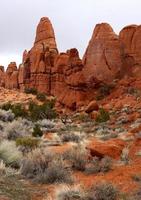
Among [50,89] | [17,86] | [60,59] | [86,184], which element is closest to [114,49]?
[60,59]

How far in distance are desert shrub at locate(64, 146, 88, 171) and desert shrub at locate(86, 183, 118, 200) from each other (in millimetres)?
3782

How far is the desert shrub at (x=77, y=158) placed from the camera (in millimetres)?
12438

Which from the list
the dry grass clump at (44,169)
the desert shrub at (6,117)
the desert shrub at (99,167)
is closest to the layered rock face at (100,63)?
the desert shrub at (6,117)

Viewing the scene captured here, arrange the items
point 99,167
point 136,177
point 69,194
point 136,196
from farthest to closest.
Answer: point 99,167 < point 136,177 < point 136,196 < point 69,194

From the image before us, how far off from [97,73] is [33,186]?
39.0 metres

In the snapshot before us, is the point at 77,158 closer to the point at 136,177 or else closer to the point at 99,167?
the point at 99,167

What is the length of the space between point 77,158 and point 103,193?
442cm

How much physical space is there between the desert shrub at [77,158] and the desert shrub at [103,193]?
149 inches

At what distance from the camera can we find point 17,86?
80875 mm

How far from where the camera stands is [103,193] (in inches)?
329

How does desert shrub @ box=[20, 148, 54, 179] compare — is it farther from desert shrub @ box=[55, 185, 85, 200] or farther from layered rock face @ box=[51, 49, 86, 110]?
layered rock face @ box=[51, 49, 86, 110]

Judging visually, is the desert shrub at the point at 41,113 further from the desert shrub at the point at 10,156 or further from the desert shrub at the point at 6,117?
the desert shrub at the point at 10,156

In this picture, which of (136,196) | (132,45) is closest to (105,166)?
(136,196)

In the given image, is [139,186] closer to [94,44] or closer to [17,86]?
[94,44]
